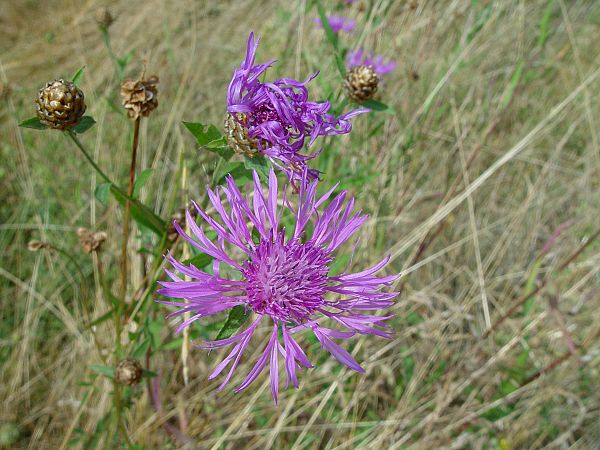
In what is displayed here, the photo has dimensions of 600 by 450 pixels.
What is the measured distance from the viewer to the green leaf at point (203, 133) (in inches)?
43.8

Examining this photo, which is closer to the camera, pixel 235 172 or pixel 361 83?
pixel 235 172

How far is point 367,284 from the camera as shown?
1.22 metres

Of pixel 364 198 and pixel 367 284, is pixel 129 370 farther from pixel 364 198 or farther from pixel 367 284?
pixel 364 198

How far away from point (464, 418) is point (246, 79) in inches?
58.0

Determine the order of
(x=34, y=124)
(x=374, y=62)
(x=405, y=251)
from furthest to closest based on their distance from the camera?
1. (x=374, y=62)
2. (x=405, y=251)
3. (x=34, y=124)

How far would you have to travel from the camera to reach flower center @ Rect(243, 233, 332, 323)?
1171mm

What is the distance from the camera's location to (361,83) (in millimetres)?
1531

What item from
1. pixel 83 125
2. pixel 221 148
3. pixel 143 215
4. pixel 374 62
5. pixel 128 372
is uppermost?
pixel 374 62

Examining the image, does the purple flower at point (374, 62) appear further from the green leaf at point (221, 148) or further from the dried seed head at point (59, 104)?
the dried seed head at point (59, 104)

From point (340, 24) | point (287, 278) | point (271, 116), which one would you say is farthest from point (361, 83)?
point (340, 24)

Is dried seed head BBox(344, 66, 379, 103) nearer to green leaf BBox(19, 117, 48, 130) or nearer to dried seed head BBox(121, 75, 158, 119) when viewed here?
dried seed head BBox(121, 75, 158, 119)

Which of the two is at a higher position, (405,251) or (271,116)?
(271,116)

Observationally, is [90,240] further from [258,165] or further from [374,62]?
[374,62]

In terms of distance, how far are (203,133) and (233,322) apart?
1.33ft
